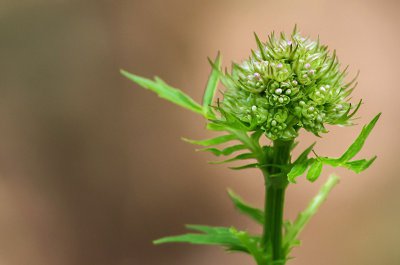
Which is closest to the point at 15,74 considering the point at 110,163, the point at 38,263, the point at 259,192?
the point at 110,163

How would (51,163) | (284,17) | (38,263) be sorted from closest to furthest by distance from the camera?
(38,263) < (51,163) < (284,17)

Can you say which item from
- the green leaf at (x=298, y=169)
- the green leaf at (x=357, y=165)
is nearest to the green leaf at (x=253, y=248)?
the green leaf at (x=298, y=169)

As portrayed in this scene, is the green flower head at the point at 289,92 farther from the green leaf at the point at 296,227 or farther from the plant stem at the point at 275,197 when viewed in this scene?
the green leaf at the point at 296,227

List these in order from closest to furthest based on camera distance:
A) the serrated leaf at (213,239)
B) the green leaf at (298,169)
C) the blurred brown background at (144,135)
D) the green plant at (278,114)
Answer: the green leaf at (298,169), the green plant at (278,114), the serrated leaf at (213,239), the blurred brown background at (144,135)

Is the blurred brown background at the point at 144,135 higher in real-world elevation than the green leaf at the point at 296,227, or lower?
higher

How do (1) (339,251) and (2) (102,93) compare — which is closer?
(1) (339,251)

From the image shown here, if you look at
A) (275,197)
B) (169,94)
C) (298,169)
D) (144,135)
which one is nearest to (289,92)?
(298,169)

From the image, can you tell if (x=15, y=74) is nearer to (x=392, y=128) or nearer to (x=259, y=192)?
(x=259, y=192)
